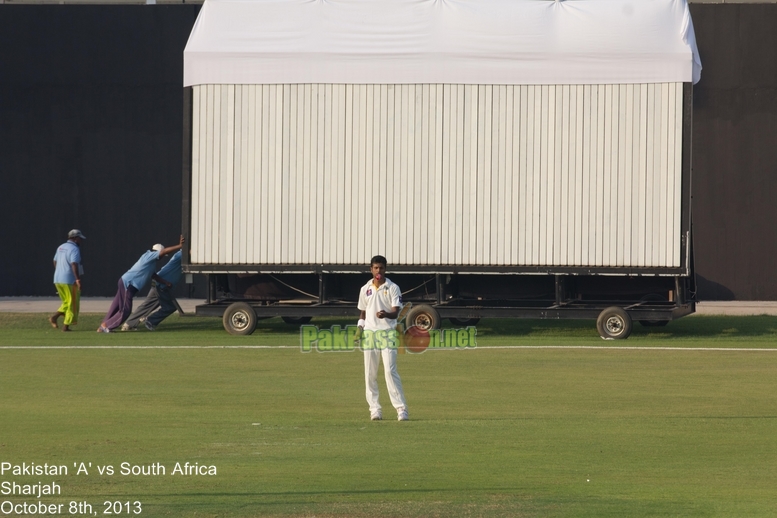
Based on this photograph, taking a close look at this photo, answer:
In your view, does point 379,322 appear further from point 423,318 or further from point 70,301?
point 70,301

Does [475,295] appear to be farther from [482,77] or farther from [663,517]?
[663,517]

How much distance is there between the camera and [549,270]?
2055 centimetres

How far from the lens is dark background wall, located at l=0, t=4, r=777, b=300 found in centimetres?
2975

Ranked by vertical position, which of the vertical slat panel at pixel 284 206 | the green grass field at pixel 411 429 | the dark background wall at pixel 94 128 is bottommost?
the green grass field at pixel 411 429

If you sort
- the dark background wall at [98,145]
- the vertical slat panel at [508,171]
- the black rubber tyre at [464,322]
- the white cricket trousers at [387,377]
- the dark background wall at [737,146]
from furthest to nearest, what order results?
the dark background wall at [98,145], the dark background wall at [737,146], the black rubber tyre at [464,322], the vertical slat panel at [508,171], the white cricket trousers at [387,377]

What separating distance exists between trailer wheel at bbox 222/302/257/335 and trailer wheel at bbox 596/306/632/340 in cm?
632

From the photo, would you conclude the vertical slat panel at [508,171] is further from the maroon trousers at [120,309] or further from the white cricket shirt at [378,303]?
the white cricket shirt at [378,303]

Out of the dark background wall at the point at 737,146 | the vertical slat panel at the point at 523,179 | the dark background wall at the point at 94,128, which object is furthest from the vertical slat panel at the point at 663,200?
the dark background wall at the point at 94,128

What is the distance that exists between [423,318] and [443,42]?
5.03 m

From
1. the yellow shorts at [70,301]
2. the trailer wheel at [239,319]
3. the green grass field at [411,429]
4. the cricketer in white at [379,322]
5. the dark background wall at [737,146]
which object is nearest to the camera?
the green grass field at [411,429]

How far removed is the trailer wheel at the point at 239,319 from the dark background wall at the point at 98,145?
939cm

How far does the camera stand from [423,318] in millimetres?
20719

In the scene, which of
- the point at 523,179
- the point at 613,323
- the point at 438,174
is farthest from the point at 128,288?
the point at 613,323

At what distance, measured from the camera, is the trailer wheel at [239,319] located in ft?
69.4
